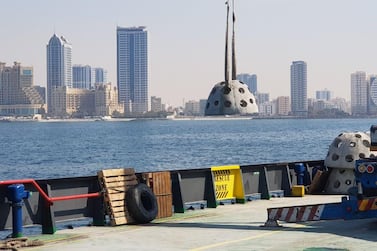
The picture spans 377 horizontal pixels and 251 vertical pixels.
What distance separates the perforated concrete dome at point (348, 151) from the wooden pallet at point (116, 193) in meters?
7.89

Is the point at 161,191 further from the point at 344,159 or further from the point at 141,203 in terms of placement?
the point at 344,159

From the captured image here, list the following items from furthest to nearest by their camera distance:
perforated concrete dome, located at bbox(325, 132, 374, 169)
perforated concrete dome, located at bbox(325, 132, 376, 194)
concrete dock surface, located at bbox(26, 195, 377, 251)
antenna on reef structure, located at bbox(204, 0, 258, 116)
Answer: perforated concrete dome, located at bbox(325, 132, 374, 169) → perforated concrete dome, located at bbox(325, 132, 376, 194) → antenna on reef structure, located at bbox(204, 0, 258, 116) → concrete dock surface, located at bbox(26, 195, 377, 251)

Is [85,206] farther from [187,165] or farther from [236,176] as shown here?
[187,165]

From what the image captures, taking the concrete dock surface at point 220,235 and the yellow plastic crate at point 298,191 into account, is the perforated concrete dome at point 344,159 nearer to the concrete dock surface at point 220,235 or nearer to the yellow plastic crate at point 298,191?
the yellow plastic crate at point 298,191

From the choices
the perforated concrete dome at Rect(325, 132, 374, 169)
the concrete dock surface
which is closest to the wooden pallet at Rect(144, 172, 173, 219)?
the concrete dock surface

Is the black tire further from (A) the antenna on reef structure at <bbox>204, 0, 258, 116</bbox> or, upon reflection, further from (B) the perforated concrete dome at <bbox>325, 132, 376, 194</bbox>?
(B) the perforated concrete dome at <bbox>325, 132, 376, 194</bbox>

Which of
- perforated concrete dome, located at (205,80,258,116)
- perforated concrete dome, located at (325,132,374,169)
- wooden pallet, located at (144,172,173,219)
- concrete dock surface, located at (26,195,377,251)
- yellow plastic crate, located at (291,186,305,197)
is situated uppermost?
perforated concrete dome, located at (205,80,258,116)

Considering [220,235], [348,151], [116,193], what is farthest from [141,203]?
[348,151]

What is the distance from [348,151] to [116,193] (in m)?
8.73

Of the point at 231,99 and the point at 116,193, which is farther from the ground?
the point at 231,99

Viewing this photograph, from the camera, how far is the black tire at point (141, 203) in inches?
669

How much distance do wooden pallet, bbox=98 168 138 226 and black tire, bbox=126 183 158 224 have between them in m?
0.14

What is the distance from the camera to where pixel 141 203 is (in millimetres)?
17219

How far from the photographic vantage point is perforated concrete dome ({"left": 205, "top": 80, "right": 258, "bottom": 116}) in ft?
53.8
